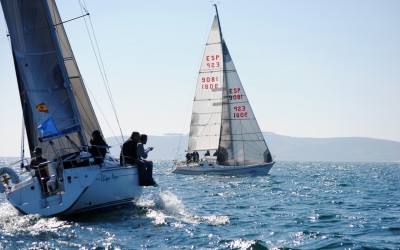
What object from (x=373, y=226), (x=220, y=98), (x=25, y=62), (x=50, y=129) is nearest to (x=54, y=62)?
(x=25, y=62)

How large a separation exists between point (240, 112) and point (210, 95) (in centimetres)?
324

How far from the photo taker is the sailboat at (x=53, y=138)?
57.2 feet

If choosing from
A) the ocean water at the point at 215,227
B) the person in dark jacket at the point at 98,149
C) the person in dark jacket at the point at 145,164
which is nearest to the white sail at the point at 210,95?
the ocean water at the point at 215,227

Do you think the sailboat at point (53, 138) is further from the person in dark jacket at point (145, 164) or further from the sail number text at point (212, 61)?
the sail number text at point (212, 61)

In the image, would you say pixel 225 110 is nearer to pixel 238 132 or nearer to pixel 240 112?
pixel 240 112

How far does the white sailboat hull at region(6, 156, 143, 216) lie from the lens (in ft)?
56.6

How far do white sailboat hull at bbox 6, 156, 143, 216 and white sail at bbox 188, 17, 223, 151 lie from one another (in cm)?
2969

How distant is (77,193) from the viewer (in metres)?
17.2

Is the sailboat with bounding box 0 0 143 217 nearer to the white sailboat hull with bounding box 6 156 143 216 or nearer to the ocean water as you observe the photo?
the white sailboat hull with bounding box 6 156 143 216

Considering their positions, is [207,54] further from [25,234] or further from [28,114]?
[25,234]

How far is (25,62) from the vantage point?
777 inches

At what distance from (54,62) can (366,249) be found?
1195 cm

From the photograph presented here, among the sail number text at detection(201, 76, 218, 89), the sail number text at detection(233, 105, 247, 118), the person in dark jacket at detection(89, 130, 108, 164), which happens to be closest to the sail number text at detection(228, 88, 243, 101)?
the sail number text at detection(233, 105, 247, 118)

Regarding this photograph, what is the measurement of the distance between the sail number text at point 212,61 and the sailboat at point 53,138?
2724 cm
